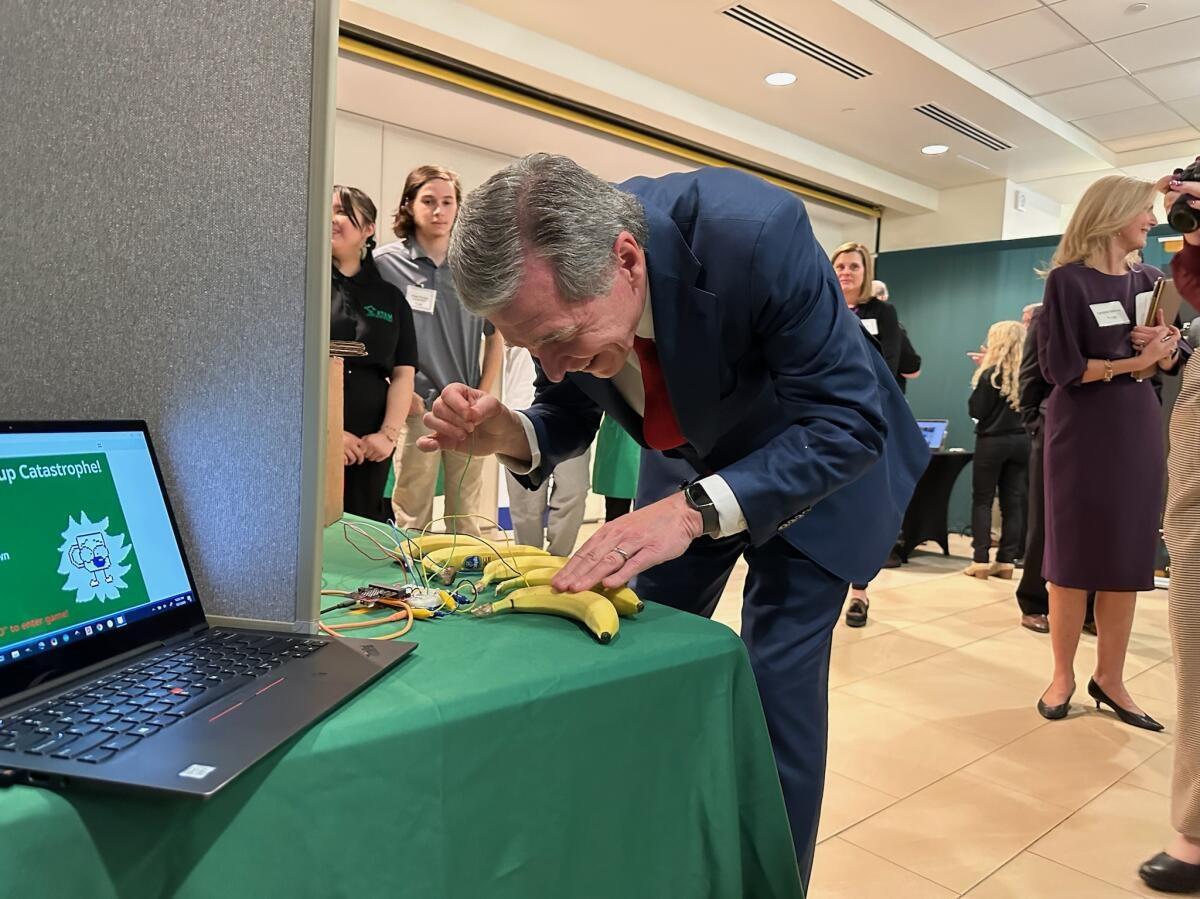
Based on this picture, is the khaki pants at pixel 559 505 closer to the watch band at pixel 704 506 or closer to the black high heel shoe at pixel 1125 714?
the black high heel shoe at pixel 1125 714

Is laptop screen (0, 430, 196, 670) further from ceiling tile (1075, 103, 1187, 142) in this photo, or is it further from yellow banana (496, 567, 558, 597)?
ceiling tile (1075, 103, 1187, 142)

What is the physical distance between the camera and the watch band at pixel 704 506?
993 millimetres

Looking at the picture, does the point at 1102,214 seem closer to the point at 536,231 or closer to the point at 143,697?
the point at 536,231

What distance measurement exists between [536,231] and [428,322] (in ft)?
6.31

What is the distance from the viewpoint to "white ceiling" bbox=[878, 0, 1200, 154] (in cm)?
430

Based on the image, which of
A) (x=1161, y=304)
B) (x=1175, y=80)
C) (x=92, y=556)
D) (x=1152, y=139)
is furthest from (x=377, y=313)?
(x=1152, y=139)

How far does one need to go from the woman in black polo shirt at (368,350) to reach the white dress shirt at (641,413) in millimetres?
1005

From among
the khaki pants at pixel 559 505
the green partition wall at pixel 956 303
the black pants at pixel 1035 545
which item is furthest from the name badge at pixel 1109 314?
the green partition wall at pixel 956 303

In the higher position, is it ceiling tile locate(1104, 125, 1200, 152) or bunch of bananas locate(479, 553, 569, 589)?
ceiling tile locate(1104, 125, 1200, 152)

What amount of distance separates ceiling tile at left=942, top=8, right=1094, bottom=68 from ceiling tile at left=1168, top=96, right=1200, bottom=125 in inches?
57.0

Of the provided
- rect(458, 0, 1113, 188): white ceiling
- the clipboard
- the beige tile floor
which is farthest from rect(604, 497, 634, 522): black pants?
rect(458, 0, 1113, 188): white ceiling

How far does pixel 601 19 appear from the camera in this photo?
4246 mm

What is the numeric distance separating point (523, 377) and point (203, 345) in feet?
13.7

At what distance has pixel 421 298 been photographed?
275 cm
